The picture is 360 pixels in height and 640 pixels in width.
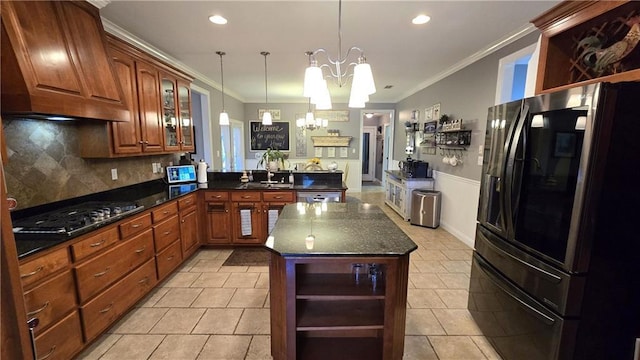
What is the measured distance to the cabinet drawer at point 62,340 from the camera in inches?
61.9

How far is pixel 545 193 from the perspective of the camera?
1.57 m

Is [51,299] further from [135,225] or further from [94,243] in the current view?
[135,225]

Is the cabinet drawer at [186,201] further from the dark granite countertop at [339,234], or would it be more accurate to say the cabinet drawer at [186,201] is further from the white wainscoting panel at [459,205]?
the white wainscoting panel at [459,205]

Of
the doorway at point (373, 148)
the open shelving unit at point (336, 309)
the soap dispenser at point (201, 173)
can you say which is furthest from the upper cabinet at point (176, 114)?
the doorway at point (373, 148)

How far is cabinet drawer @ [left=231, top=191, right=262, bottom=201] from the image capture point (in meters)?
3.66

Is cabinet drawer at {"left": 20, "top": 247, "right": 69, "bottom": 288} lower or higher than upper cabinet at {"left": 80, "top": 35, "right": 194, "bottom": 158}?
lower

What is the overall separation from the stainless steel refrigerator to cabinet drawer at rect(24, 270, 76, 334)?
2.87 meters

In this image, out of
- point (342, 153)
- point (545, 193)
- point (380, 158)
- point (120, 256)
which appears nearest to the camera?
point (545, 193)

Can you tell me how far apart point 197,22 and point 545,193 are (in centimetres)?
332

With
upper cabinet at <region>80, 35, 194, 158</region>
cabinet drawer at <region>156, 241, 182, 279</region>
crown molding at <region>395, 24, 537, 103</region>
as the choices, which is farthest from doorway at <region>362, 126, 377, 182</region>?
cabinet drawer at <region>156, 241, 182, 279</region>

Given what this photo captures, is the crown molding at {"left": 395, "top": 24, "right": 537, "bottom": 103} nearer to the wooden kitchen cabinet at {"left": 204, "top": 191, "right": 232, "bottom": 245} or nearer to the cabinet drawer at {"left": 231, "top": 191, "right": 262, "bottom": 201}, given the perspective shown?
the cabinet drawer at {"left": 231, "top": 191, "right": 262, "bottom": 201}

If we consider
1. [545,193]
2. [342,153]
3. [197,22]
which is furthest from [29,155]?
[342,153]

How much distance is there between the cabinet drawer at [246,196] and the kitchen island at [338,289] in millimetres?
1763

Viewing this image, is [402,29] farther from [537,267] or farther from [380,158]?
[380,158]
